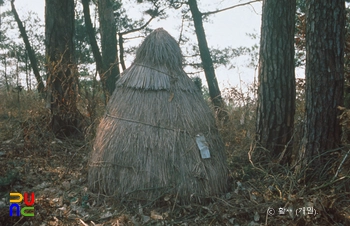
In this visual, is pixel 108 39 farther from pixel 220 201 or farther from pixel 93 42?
pixel 220 201

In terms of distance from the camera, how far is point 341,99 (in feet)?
14.4

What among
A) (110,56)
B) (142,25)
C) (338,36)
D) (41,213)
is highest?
(142,25)

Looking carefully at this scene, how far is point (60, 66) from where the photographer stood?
6590 mm

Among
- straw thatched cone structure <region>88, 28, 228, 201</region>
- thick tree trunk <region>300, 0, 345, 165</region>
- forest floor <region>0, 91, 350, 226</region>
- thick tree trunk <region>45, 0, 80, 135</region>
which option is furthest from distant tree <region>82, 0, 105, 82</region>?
thick tree trunk <region>300, 0, 345, 165</region>

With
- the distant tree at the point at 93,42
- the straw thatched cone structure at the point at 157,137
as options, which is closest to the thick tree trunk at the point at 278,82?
the straw thatched cone structure at the point at 157,137

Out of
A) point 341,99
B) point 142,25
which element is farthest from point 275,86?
point 142,25

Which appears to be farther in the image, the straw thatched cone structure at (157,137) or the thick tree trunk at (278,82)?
the thick tree trunk at (278,82)

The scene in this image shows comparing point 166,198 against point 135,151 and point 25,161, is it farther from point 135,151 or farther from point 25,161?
point 25,161

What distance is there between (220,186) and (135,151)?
3.59 feet

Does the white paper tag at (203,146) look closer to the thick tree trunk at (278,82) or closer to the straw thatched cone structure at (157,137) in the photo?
the straw thatched cone structure at (157,137)

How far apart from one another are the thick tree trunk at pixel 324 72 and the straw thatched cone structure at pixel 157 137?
114 centimetres

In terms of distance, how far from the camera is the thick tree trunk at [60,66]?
6652mm

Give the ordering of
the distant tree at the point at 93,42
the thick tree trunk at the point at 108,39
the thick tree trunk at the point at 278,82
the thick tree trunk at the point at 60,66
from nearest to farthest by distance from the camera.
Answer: the thick tree trunk at the point at 278,82
the thick tree trunk at the point at 60,66
the thick tree trunk at the point at 108,39
the distant tree at the point at 93,42

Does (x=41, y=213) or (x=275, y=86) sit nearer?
(x=41, y=213)
